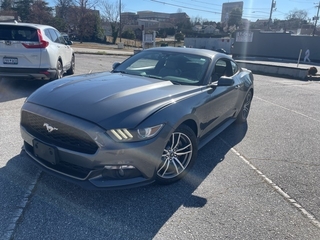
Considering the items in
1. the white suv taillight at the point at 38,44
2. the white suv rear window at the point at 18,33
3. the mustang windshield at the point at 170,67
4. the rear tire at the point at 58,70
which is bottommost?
the rear tire at the point at 58,70

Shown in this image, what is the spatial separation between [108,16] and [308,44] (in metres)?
43.1

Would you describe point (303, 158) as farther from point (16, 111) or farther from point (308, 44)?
point (308, 44)

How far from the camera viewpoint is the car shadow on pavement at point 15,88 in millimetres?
6428

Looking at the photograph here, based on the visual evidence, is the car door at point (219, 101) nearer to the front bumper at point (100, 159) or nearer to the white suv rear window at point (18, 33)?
the front bumper at point (100, 159)

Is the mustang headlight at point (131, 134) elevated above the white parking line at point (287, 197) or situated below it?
above

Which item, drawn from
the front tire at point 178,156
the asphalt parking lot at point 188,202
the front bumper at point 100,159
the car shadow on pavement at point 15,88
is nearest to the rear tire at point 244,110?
the asphalt parking lot at point 188,202

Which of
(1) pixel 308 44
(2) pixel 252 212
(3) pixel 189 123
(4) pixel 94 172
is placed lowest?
(2) pixel 252 212

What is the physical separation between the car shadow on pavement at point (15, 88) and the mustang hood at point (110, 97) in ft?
12.3

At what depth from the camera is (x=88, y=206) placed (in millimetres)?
2635

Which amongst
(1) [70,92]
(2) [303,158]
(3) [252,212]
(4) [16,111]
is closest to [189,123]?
(3) [252,212]

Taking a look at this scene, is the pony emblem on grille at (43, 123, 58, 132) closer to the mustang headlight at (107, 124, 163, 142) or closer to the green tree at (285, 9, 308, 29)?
the mustang headlight at (107, 124, 163, 142)

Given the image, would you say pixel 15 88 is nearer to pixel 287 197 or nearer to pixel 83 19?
pixel 287 197

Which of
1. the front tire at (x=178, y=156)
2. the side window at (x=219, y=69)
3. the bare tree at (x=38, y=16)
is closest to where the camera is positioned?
the front tire at (x=178, y=156)

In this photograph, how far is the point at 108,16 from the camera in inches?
2287
